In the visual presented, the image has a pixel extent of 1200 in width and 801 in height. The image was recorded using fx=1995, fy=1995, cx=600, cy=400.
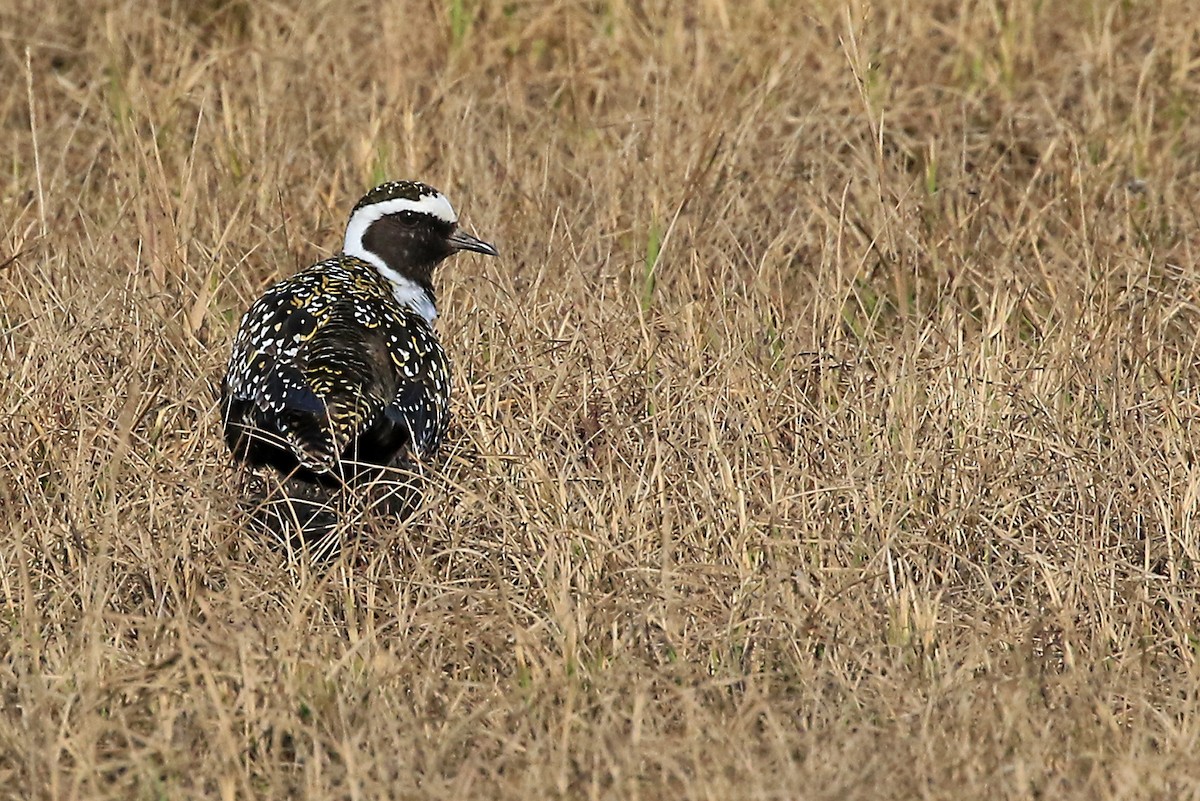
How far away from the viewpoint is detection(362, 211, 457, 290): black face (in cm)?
580

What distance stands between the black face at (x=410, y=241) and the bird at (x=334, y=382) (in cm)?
14

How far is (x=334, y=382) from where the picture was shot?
479cm

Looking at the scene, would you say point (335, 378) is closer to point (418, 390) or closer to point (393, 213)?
point (418, 390)

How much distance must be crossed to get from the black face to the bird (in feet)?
0.47

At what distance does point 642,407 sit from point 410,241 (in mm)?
921

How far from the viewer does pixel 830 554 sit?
4590 millimetres

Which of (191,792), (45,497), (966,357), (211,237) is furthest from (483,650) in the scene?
(211,237)

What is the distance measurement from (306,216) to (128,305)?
3.48 ft

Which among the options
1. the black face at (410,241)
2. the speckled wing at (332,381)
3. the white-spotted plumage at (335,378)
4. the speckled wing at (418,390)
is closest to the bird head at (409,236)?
the black face at (410,241)

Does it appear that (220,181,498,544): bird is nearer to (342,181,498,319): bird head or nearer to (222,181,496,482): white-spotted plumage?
(222,181,496,482): white-spotted plumage

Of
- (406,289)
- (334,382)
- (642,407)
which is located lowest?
(642,407)

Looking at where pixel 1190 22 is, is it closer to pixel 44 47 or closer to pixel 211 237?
pixel 211 237

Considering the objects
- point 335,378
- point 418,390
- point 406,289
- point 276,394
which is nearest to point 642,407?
point 418,390

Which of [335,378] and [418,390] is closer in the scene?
[335,378]
